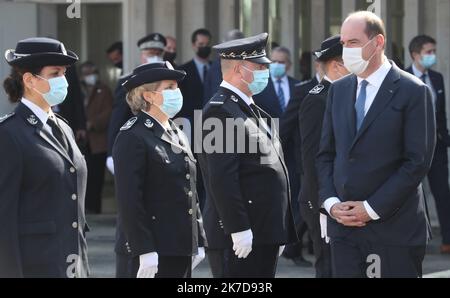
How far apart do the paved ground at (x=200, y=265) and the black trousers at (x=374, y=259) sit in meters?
4.15

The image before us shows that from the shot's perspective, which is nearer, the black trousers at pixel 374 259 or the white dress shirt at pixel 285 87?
the black trousers at pixel 374 259

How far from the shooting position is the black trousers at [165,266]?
7480 millimetres

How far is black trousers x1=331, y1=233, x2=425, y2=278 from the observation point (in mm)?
7102

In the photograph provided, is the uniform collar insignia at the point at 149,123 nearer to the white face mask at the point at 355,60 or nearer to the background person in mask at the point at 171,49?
the white face mask at the point at 355,60

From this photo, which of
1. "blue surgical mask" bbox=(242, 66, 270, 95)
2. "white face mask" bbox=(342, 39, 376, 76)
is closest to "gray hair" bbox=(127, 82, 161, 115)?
"blue surgical mask" bbox=(242, 66, 270, 95)

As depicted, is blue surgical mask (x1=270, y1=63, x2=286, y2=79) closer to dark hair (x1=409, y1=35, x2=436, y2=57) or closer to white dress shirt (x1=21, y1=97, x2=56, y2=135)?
dark hair (x1=409, y1=35, x2=436, y2=57)

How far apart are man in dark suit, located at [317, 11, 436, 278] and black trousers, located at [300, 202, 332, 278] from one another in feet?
6.28

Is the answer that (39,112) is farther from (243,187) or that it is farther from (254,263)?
(254,263)

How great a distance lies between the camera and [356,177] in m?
7.12

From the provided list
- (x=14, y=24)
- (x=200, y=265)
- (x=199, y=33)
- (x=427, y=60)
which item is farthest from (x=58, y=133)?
(x=14, y=24)

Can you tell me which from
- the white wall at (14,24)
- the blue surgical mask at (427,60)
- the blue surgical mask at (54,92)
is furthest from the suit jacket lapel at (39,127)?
the white wall at (14,24)

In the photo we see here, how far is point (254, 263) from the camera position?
791 centimetres

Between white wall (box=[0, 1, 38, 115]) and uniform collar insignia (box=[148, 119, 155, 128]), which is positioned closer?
uniform collar insignia (box=[148, 119, 155, 128])

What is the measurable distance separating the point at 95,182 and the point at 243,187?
8439 mm
